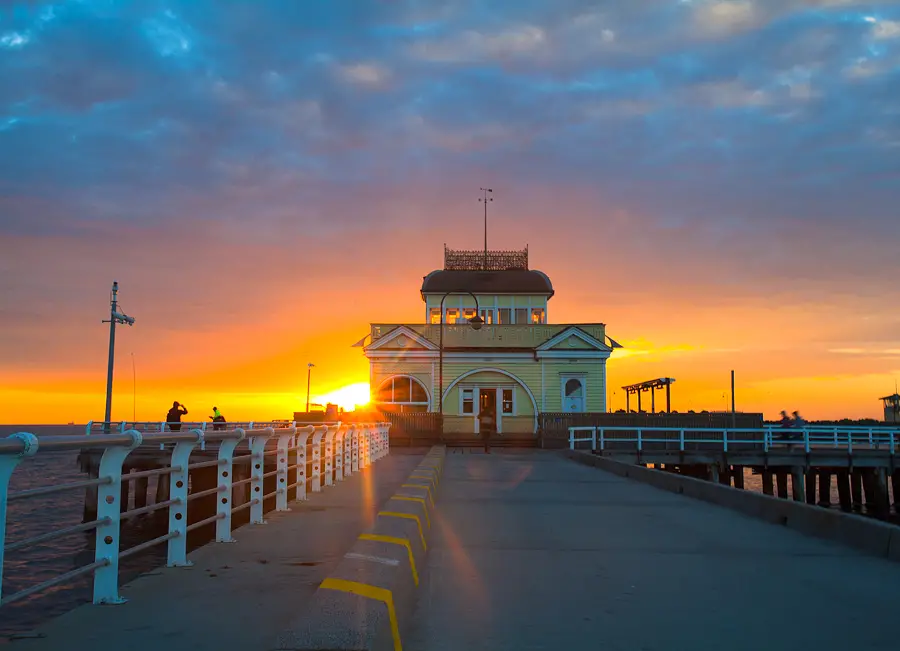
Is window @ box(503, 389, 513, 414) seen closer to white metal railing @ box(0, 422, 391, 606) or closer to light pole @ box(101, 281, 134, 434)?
light pole @ box(101, 281, 134, 434)

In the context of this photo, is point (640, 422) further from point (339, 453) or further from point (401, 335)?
point (339, 453)

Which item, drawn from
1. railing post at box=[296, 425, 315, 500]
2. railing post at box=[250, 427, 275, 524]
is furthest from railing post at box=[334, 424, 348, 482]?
railing post at box=[250, 427, 275, 524]

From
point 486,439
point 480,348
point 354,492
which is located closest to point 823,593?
point 354,492

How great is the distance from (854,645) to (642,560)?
3198mm

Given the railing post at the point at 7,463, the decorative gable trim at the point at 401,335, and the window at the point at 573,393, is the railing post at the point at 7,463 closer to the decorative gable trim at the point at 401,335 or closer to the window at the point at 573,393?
the decorative gable trim at the point at 401,335

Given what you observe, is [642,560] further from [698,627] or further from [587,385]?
[587,385]

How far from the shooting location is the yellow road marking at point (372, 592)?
4965 mm

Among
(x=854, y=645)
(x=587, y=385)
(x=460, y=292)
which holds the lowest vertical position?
(x=854, y=645)

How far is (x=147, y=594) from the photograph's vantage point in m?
6.07

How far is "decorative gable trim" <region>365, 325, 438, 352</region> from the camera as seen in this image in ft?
148

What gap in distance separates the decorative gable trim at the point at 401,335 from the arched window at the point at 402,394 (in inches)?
78.8

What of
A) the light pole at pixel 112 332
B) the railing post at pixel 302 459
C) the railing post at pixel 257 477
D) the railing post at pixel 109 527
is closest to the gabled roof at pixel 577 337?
the light pole at pixel 112 332

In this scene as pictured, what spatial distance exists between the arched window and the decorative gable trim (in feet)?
6.57

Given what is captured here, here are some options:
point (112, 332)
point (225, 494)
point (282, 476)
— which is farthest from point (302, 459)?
point (112, 332)
